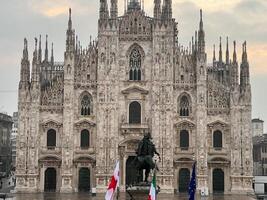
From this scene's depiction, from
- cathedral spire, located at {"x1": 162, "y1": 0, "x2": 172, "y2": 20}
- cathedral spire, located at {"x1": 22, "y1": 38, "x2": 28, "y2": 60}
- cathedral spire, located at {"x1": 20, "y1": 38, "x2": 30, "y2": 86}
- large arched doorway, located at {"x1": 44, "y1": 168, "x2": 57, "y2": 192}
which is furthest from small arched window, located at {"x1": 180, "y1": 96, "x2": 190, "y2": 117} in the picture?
cathedral spire, located at {"x1": 22, "y1": 38, "x2": 28, "y2": 60}

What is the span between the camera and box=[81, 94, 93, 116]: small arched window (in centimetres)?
7800

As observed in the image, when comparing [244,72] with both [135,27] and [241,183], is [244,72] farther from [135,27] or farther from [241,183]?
[135,27]

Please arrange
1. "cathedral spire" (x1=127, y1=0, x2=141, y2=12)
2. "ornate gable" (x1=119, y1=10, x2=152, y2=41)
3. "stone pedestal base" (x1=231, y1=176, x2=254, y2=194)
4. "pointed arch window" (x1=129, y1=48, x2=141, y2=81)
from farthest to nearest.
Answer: "cathedral spire" (x1=127, y1=0, x2=141, y2=12) → "ornate gable" (x1=119, y1=10, x2=152, y2=41) → "pointed arch window" (x1=129, y1=48, x2=141, y2=81) → "stone pedestal base" (x1=231, y1=176, x2=254, y2=194)

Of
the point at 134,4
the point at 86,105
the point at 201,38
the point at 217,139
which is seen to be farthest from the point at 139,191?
the point at 134,4

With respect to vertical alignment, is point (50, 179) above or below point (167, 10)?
below

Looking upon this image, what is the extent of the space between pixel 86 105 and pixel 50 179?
10.3 m

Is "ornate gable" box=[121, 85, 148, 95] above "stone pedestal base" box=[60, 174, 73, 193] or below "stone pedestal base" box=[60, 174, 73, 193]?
above

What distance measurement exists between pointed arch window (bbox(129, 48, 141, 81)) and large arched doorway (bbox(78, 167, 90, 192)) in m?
12.9

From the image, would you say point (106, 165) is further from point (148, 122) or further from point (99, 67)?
point (99, 67)

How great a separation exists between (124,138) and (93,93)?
688 cm

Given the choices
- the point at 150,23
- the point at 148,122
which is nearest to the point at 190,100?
the point at 148,122

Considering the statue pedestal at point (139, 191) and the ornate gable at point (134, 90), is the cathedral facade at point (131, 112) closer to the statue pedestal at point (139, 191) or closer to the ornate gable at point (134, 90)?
the ornate gable at point (134, 90)

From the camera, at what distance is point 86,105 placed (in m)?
78.1

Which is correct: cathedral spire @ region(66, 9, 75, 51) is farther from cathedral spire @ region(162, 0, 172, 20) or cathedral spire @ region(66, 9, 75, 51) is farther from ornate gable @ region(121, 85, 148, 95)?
cathedral spire @ region(162, 0, 172, 20)
